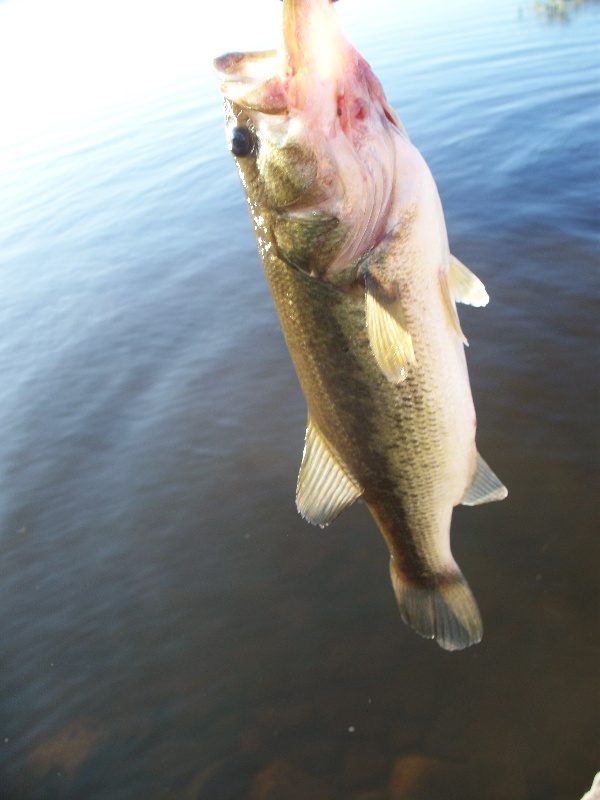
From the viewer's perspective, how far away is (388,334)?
5.78 ft

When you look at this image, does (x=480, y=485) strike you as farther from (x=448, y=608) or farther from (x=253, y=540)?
(x=253, y=540)

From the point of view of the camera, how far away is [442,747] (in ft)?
9.56

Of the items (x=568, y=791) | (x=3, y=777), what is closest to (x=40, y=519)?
(x=3, y=777)

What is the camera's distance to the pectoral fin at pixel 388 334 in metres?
1.75

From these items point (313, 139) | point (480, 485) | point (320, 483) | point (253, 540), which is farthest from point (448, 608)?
point (253, 540)

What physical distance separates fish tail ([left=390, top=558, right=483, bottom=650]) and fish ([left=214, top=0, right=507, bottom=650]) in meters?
0.24

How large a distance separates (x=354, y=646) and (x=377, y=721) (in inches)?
15.9

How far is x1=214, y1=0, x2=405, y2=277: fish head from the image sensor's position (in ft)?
5.17

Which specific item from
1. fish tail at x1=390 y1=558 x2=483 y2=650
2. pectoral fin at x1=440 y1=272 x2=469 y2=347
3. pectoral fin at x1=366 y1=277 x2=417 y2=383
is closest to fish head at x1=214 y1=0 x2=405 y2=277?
pectoral fin at x1=366 y1=277 x2=417 y2=383

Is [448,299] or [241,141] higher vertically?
[241,141]

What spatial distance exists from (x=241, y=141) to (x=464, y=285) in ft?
2.53

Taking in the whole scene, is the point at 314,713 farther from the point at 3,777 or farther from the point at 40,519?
the point at 40,519

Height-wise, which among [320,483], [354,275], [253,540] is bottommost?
[253,540]

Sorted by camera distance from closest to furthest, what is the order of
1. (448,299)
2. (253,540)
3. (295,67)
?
(295,67) < (448,299) < (253,540)
